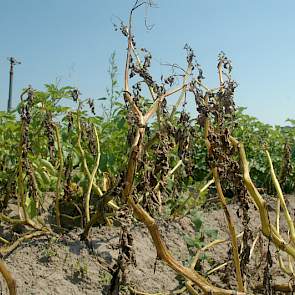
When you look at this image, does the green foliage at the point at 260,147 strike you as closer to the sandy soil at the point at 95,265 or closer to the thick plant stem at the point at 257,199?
the sandy soil at the point at 95,265

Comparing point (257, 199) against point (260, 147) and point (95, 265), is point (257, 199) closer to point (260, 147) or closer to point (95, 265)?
point (95, 265)

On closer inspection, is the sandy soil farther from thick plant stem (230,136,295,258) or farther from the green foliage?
the green foliage

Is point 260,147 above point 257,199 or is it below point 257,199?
above

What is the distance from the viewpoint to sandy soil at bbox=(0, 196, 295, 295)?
2.71m

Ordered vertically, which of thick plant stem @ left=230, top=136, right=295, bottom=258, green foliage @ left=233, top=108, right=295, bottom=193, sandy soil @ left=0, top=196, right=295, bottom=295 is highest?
green foliage @ left=233, top=108, right=295, bottom=193

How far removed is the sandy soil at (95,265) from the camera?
271 cm

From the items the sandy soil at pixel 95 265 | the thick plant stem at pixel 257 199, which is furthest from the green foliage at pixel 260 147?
the thick plant stem at pixel 257 199

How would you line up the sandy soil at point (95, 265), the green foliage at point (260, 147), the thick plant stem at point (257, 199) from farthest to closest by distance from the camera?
the green foliage at point (260, 147)
the sandy soil at point (95, 265)
the thick plant stem at point (257, 199)

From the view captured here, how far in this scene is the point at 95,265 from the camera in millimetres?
2881

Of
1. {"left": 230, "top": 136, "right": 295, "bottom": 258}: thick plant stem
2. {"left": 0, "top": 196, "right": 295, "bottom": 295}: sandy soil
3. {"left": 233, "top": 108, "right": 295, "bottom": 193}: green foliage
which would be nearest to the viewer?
{"left": 230, "top": 136, "right": 295, "bottom": 258}: thick plant stem

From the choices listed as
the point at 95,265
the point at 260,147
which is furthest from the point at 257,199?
the point at 260,147

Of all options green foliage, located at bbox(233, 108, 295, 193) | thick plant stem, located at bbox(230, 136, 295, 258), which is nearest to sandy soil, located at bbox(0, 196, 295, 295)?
thick plant stem, located at bbox(230, 136, 295, 258)

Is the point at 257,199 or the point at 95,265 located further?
the point at 95,265

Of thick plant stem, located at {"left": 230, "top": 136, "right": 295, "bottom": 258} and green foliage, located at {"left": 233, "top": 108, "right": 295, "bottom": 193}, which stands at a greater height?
green foliage, located at {"left": 233, "top": 108, "right": 295, "bottom": 193}
